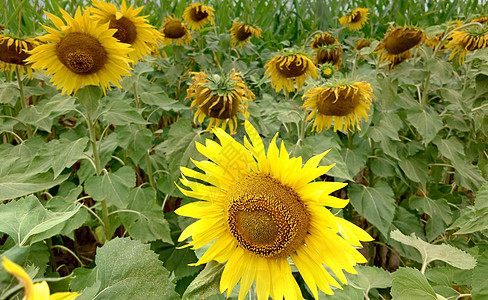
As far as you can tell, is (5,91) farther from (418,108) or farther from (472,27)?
(472,27)

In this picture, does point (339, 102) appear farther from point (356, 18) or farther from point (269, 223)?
A: point (356, 18)

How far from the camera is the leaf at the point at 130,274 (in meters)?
0.46

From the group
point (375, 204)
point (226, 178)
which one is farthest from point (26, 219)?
point (375, 204)

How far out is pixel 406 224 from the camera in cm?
146

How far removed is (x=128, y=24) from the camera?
1342 millimetres

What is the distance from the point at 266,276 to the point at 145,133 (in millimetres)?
916

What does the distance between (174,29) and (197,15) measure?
1.18 feet

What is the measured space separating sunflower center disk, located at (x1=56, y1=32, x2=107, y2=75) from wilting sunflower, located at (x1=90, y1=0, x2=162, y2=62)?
21 cm

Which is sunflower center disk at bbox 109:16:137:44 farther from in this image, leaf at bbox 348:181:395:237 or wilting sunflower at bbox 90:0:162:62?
leaf at bbox 348:181:395:237

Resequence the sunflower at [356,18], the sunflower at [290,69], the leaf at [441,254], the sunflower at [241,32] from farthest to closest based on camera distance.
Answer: the sunflower at [356,18] < the sunflower at [241,32] < the sunflower at [290,69] < the leaf at [441,254]

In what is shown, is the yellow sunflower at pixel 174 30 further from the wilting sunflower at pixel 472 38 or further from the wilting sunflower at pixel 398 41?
the wilting sunflower at pixel 472 38

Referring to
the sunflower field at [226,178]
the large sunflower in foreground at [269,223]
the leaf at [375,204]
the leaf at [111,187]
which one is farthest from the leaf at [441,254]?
the leaf at [111,187]

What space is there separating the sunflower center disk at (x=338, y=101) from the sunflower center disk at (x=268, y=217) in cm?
67

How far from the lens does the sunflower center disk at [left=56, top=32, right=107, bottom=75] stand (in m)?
1.05
